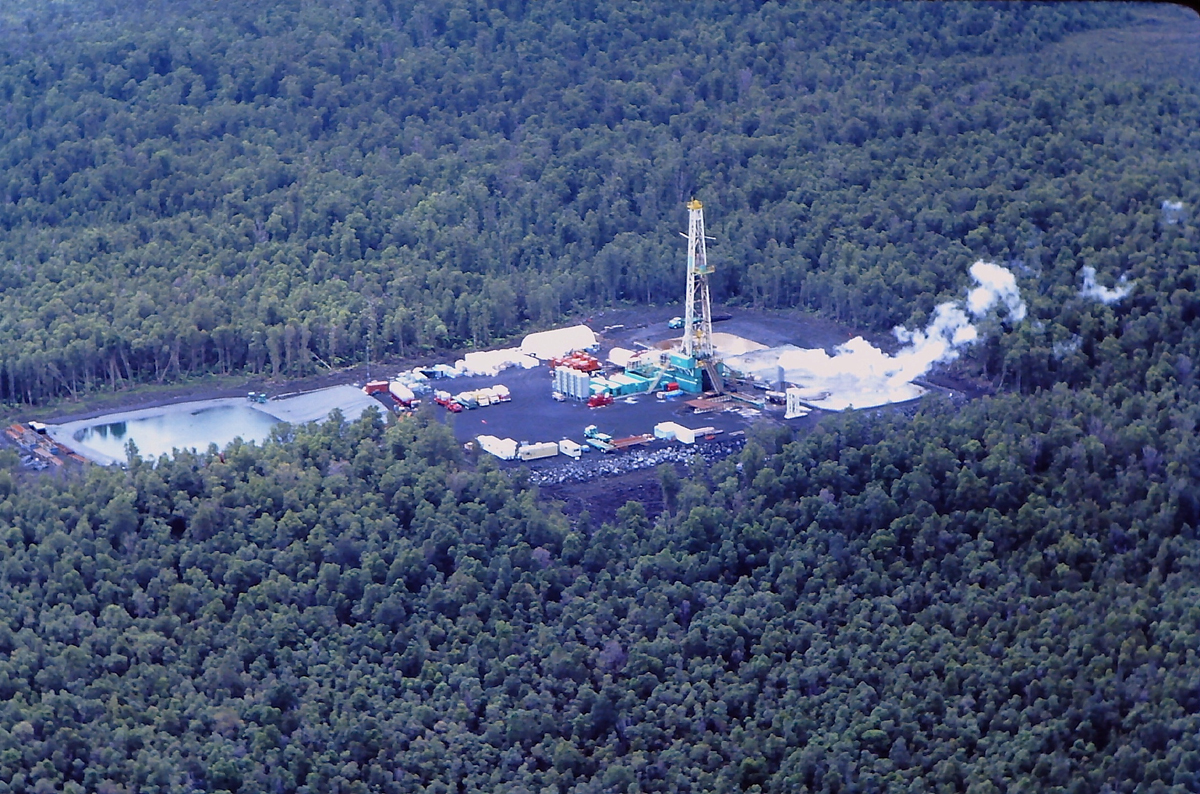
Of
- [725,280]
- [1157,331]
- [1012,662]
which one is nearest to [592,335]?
[725,280]

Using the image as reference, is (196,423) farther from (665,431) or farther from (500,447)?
(665,431)

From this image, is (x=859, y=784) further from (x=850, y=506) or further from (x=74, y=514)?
(x=74, y=514)

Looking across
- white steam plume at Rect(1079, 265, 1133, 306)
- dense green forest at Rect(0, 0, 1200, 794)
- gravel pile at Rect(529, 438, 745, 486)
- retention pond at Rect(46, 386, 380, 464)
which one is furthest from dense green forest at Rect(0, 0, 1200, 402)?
gravel pile at Rect(529, 438, 745, 486)

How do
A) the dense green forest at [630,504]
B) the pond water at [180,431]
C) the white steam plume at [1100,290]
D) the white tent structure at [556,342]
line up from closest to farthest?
1. the dense green forest at [630,504]
2. the pond water at [180,431]
3. the white steam plume at [1100,290]
4. the white tent structure at [556,342]

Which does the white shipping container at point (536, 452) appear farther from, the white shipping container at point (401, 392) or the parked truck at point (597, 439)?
the white shipping container at point (401, 392)

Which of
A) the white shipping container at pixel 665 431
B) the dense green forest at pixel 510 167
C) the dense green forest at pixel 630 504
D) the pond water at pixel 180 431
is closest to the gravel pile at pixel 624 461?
the white shipping container at pixel 665 431

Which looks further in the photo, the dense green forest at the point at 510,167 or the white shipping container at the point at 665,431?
the dense green forest at the point at 510,167
